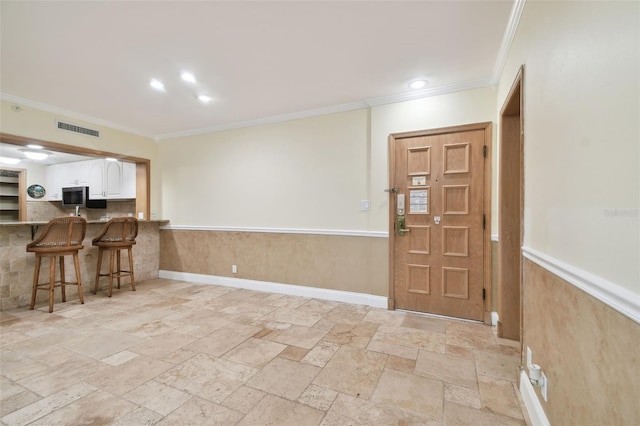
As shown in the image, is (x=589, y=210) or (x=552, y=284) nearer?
(x=589, y=210)

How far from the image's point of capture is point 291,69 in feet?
8.82

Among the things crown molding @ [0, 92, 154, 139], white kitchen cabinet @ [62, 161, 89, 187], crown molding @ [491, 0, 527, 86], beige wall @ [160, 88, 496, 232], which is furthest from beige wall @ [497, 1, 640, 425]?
white kitchen cabinet @ [62, 161, 89, 187]

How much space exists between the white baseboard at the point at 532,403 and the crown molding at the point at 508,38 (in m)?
2.29

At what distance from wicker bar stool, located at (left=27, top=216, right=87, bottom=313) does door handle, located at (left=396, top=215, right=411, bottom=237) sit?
3810 mm

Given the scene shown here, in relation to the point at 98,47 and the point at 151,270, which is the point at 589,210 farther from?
the point at 151,270

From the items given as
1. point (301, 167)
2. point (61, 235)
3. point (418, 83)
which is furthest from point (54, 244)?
point (418, 83)

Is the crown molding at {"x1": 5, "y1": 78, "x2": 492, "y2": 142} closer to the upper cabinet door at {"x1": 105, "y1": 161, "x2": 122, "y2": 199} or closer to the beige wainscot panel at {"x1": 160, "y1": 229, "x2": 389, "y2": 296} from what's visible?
the upper cabinet door at {"x1": 105, "y1": 161, "x2": 122, "y2": 199}

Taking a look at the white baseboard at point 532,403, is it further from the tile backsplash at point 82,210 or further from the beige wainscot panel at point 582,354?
the tile backsplash at point 82,210

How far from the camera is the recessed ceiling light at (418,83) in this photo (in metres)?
2.88

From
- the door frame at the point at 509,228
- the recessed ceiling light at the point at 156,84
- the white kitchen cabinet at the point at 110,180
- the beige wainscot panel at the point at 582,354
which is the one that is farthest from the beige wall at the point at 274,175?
Result: the beige wainscot panel at the point at 582,354

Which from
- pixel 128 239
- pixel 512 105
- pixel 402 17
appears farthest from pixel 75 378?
pixel 512 105

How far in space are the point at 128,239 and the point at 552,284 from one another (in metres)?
4.73

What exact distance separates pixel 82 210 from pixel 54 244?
13.2ft

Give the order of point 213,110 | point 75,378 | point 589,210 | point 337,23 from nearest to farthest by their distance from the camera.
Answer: point 589,210, point 75,378, point 337,23, point 213,110
